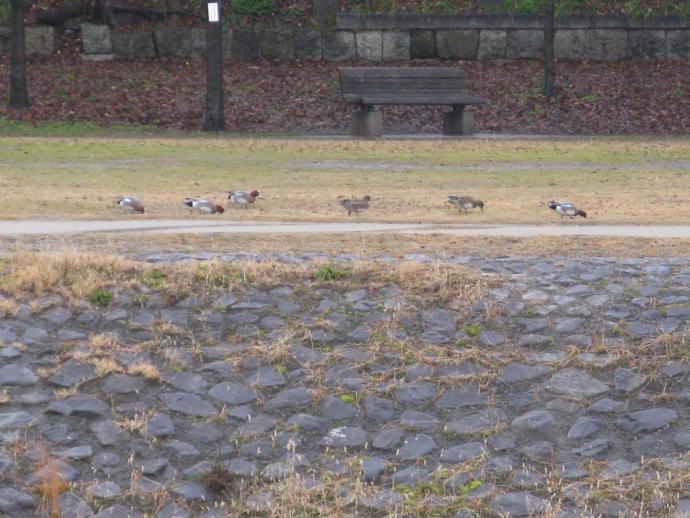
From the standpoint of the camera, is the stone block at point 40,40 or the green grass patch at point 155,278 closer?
the green grass patch at point 155,278

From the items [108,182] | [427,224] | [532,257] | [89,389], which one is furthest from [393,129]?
[89,389]

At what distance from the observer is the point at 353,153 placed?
22.0m

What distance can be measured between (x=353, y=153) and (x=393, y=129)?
482 cm

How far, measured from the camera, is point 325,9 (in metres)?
31.8

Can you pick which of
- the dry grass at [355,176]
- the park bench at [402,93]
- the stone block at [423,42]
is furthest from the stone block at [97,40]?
the dry grass at [355,176]

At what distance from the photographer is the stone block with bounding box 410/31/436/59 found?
102ft

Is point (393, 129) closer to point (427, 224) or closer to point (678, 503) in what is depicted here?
point (427, 224)

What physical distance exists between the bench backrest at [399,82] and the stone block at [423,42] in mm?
5480

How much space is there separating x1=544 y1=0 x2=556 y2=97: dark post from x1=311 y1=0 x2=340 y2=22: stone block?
5.70m

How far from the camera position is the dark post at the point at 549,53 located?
27672 mm

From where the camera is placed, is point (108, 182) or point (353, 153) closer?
point (108, 182)

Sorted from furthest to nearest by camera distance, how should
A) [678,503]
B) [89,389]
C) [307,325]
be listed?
[307,325] → [89,389] → [678,503]

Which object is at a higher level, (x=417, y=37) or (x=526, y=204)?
(x=417, y=37)

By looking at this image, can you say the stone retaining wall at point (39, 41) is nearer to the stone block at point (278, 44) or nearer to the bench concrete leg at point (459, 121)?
the stone block at point (278, 44)
